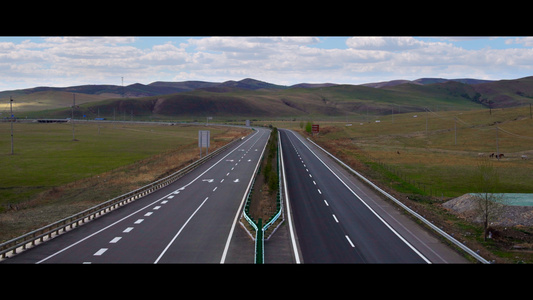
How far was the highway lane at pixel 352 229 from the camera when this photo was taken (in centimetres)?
1964

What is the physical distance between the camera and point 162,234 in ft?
76.4

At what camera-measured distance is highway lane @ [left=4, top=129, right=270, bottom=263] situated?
19.2 m

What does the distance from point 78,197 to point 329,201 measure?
820 inches

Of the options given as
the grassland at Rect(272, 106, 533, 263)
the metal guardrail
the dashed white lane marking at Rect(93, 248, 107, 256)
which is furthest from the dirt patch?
the metal guardrail

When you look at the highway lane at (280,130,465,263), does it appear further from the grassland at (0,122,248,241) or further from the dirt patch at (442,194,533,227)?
the grassland at (0,122,248,241)

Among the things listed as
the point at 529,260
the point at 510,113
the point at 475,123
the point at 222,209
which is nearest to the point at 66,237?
the point at 222,209

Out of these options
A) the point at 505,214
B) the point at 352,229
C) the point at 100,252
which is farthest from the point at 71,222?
the point at 505,214

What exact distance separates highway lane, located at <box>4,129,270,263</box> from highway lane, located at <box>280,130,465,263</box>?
3499mm

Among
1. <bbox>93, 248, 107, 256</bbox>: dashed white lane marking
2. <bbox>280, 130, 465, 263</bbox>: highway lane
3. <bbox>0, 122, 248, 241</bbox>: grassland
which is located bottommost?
<bbox>0, 122, 248, 241</bbox>: grassland

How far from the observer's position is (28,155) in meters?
76.9

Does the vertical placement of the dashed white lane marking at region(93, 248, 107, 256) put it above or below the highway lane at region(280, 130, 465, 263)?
above

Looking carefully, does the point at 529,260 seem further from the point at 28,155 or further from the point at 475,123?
the point at 475,123

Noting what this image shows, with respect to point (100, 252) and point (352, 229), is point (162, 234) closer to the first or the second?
point (100, 252)
